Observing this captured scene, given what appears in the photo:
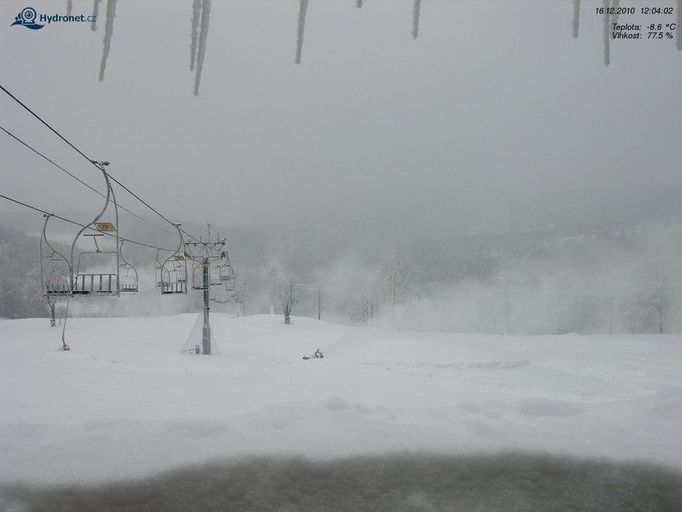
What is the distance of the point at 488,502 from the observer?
4.81m

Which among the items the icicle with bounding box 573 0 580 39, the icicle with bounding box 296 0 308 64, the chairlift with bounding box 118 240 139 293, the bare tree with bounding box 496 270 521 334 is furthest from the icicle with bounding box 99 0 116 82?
the bare tree with bounding box 496 270 521 334

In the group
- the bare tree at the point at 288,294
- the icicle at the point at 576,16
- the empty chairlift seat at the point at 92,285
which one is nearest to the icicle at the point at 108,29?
the icicle at the point at 576,16

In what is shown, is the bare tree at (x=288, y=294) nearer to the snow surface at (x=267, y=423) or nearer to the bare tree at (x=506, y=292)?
the bare tree at (x=506, y=292)

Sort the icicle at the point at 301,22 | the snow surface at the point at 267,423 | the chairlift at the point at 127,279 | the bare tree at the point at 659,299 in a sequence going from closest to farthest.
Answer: the icicle at the point at 301,22
the snow surface at the point at 267,423
the chairlift at the point at 127,279
the bare tree at the point at 659,299

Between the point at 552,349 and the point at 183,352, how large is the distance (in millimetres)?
26590

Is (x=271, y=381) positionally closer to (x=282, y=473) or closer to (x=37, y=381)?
(x=37, y=381)

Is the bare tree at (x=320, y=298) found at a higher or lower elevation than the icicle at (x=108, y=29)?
lower

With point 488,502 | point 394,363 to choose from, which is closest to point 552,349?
point 394,363

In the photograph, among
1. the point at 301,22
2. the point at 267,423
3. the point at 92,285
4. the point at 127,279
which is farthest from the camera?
Result: the point at 127,279

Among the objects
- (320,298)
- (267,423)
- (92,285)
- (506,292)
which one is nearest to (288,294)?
(320,298)

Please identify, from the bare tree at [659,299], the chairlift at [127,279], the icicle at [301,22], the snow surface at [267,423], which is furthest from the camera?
the bare tree at [659,299]

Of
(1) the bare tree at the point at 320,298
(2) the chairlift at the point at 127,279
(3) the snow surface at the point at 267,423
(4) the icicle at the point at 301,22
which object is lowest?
(1) the bare tree at the point at 320,298

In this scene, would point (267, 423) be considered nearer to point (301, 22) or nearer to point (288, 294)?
point (301, 22)

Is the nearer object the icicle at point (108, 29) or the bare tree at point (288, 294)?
the icicle at point (108, 29)
